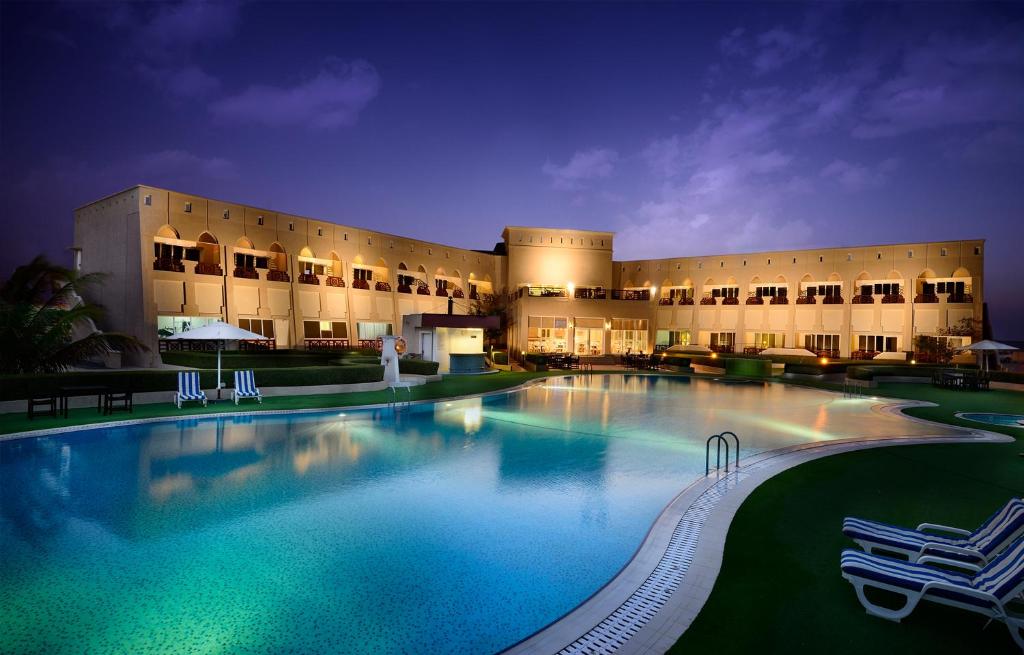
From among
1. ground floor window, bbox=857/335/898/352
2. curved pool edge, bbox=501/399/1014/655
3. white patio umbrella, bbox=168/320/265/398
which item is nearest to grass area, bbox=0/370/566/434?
white patio umbrella, bbox=168/320/265/398

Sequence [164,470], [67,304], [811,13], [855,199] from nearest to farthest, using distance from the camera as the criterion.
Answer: [164,470] < [811,13] < [67,304] < [855,199]

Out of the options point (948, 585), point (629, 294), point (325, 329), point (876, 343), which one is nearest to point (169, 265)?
point (325, 329)

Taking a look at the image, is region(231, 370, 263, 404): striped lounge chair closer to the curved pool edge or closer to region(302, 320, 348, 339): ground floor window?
the curved pool edge

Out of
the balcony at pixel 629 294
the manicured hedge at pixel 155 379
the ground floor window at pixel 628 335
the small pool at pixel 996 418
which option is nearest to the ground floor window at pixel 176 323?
the manicured hedge at pixel 155 379

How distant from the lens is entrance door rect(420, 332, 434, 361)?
23.6 metres

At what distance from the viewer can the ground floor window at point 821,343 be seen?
33250 mm

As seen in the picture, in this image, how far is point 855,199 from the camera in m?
54.0

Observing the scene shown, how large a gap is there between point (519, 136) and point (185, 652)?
52294 millimetres

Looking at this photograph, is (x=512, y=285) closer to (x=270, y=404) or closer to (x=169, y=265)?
(x=169, y=265)

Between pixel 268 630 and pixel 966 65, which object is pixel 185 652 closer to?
pixel 268 630

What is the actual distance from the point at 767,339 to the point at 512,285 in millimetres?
19991

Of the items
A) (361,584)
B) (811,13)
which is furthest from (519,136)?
(361,584)

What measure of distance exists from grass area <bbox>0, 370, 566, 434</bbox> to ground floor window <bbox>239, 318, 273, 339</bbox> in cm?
1279

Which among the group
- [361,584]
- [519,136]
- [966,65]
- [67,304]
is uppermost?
[519,136]
